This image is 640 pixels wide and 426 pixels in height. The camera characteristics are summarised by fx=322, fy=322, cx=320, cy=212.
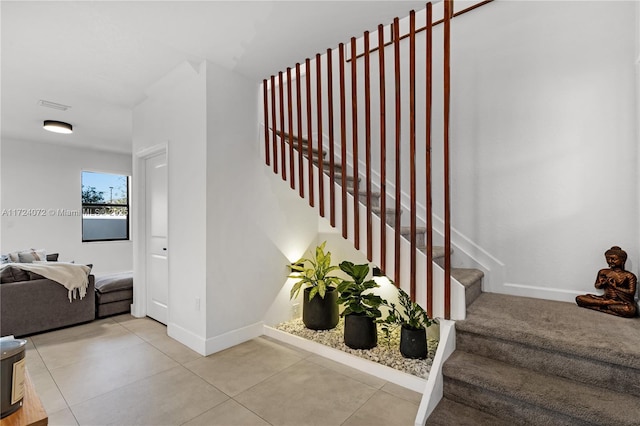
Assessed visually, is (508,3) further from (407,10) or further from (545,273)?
(545,273)

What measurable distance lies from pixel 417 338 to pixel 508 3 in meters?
3.09

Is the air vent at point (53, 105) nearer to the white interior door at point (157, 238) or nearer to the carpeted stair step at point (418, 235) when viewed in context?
the white interior door at point (157, 238)

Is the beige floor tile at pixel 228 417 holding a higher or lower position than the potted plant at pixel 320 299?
lower

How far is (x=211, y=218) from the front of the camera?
117 inches

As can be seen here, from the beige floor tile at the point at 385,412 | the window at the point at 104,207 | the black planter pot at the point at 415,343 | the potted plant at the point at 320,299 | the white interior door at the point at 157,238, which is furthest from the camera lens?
the window at the point at 104,207

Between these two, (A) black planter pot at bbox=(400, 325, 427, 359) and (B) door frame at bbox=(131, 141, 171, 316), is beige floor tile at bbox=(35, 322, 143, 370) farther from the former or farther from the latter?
(A) black planter pot at bbox=(400, 325, 427, 359)

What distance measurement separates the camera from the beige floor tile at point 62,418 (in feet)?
6.34

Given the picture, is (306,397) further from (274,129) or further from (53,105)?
(53,105)

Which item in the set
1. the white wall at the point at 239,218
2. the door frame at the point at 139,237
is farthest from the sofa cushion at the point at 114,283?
the white wall at the point at 239,218

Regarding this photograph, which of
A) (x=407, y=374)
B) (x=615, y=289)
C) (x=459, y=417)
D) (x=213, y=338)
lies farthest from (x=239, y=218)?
(x=615, y=289)

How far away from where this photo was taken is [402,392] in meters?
2.29

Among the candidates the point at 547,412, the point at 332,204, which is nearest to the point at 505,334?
the point at 547,412

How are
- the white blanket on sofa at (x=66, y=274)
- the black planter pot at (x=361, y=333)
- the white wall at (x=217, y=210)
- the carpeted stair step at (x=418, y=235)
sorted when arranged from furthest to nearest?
1. the white blanket on sofa at (x=66, y=274)
2. the white wall at (x=217, y=210)
3. the black planter pot at (x=361, y=333)
4. the carpeted stair step at (x=418, y=235)

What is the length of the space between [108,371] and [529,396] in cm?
295
